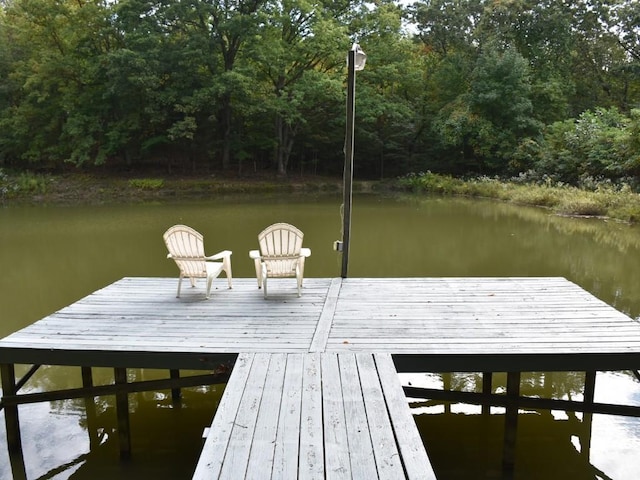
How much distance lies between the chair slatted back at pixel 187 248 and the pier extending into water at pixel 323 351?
0.83 feet

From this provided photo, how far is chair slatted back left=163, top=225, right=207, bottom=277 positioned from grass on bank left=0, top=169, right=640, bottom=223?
43.9 feet

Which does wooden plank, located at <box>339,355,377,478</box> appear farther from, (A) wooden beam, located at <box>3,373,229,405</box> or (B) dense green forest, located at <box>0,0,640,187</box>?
(B) dense green forest, located at <box>0,0,640,187</box>

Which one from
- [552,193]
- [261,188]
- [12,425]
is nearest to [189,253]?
[12,425]

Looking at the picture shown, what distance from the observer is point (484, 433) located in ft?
13.7

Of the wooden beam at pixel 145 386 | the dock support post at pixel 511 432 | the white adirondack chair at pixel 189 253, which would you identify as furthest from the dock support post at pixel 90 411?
the dock support post at pixel 511 432

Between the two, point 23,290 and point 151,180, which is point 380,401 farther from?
point 151,180

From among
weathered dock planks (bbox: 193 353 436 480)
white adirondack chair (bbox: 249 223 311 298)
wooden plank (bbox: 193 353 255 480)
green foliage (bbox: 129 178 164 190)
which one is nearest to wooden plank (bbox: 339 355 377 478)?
weathered dock planks (bbox: 193 353 436 480)

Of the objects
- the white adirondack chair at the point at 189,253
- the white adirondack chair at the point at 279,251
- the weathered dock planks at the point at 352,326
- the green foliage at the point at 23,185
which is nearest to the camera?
the weathered dock planks at the point at 352,326

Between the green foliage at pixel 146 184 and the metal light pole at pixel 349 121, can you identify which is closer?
the metal light pole at pixel 349 121

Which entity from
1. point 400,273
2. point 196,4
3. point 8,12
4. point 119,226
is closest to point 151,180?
point 196,4

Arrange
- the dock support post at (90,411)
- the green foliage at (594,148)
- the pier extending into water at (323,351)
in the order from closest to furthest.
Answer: the pier extending into water at (323,351) → the dock support post at (90,411) → the green foliage at (594,148)

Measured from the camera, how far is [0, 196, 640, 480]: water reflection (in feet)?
12.7

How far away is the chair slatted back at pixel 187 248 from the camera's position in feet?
16.1

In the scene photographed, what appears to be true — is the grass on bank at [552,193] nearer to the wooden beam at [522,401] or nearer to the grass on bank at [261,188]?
the grass on bank at [261,188]
